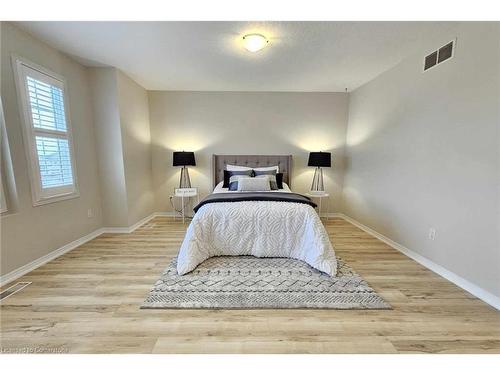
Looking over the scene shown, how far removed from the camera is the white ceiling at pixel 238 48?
6.50 ft

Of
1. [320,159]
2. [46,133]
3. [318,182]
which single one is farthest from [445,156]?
[46,133]

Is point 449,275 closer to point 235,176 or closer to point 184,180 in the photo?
point 235,176

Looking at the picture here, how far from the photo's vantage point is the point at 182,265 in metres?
2.06

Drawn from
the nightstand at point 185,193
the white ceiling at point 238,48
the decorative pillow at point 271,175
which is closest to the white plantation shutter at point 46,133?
the white ceiling at point 238,48

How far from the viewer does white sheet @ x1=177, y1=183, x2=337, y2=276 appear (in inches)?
90.2

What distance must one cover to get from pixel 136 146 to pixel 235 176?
1.75 metres

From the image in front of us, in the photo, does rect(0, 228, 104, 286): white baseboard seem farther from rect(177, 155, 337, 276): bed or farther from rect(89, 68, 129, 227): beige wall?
rect(177, 155, 337, 276): bed

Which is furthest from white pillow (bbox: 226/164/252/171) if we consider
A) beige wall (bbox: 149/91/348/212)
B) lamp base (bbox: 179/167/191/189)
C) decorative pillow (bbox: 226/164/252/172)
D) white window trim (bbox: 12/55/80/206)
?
white window trim (bbox: 12/55/80/206)

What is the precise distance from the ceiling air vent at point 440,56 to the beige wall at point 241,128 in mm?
1739

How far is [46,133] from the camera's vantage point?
2340 millimetres

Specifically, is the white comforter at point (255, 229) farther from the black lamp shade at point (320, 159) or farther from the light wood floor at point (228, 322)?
the black lamp shade at point (320, 159)
